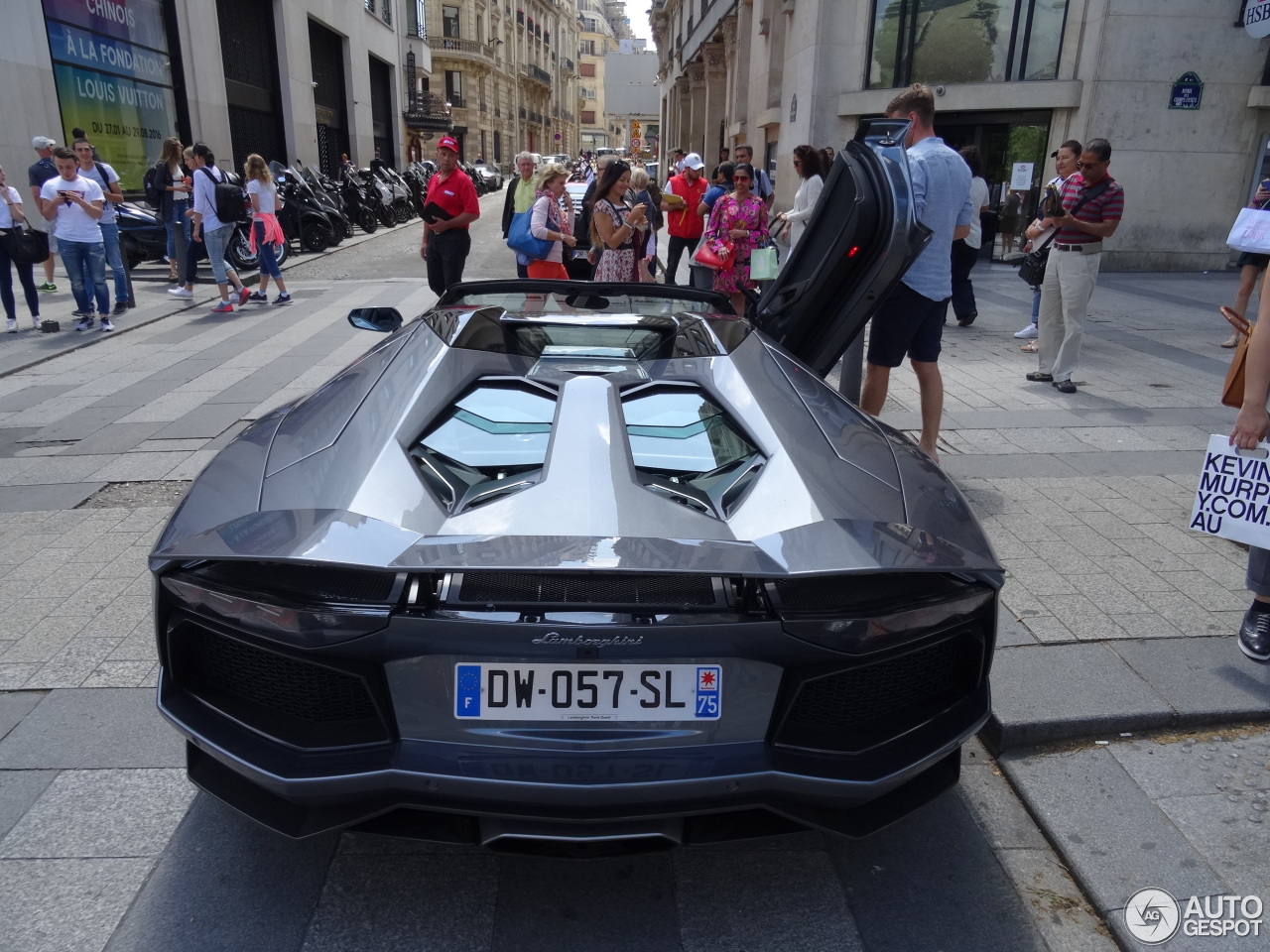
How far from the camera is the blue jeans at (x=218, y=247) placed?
1044 centimetres

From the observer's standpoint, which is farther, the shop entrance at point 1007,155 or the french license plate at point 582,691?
the shop entrance at point 1007,155

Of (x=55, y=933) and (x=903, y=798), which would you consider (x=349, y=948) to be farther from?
(x=903, y=798)

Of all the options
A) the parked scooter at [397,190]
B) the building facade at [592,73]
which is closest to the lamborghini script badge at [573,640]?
the parked scooter at [397,190]

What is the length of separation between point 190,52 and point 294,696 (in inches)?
849

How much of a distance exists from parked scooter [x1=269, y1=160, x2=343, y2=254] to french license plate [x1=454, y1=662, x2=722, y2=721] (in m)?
16.1

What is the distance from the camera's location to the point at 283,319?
33.1ft

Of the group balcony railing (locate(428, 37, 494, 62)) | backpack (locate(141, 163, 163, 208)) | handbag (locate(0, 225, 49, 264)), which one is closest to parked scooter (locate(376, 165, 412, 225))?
backpack (locate(141, 163, 163, 208))

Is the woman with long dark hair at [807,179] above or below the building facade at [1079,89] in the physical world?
below

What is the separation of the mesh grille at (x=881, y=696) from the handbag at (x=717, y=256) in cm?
596

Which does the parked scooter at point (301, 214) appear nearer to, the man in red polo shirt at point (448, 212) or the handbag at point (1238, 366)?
the man in red polo shirt at point (448, 212)

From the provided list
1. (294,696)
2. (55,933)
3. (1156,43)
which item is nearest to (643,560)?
(294,696)

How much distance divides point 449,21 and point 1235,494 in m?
70.1

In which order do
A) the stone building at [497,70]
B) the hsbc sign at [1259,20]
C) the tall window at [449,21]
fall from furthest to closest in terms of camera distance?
the stone building at [497,70] → the tall window at [449,21] → the hsbc sign at [1259,20]

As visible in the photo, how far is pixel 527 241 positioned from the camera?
763 cm
